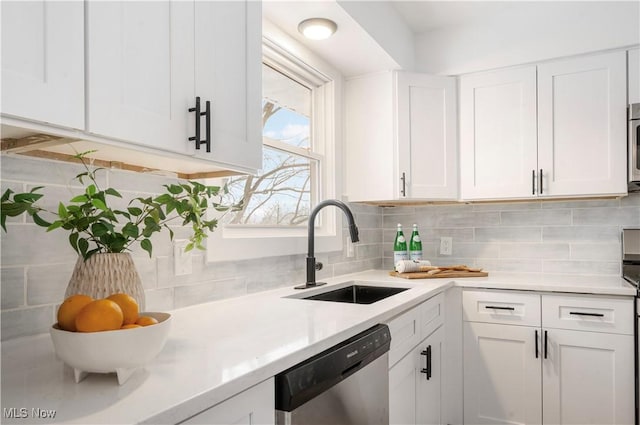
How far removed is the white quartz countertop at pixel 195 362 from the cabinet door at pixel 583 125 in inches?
56.5

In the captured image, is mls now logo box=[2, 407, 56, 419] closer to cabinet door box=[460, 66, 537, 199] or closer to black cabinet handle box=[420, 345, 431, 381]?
black cabinet handle box=[420, 345, 431, 381]

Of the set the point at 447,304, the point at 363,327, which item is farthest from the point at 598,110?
the point at 363,327

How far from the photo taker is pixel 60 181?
122cm

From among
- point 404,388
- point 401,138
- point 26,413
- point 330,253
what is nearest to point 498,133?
point 401,138

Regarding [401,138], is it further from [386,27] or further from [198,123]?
[198,123]

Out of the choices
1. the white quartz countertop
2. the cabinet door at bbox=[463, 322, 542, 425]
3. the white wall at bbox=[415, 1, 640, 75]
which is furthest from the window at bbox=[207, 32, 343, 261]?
the cabinet door at bbox=[463, 322, 542, 425]

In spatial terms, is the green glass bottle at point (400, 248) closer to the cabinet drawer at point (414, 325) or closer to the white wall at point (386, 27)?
the cabinet drawer at point (414, 325)

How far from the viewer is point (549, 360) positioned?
2.29 m

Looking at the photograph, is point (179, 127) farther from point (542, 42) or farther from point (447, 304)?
point (542, 42)

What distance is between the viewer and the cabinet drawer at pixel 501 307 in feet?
7.65

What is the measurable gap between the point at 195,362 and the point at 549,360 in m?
2.03

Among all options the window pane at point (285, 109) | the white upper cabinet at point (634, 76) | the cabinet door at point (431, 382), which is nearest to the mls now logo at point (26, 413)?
the cabinet door at point (431, 382)

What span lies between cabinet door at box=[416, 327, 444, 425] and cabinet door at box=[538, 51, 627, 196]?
1.12m

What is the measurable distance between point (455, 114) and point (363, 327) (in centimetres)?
192
